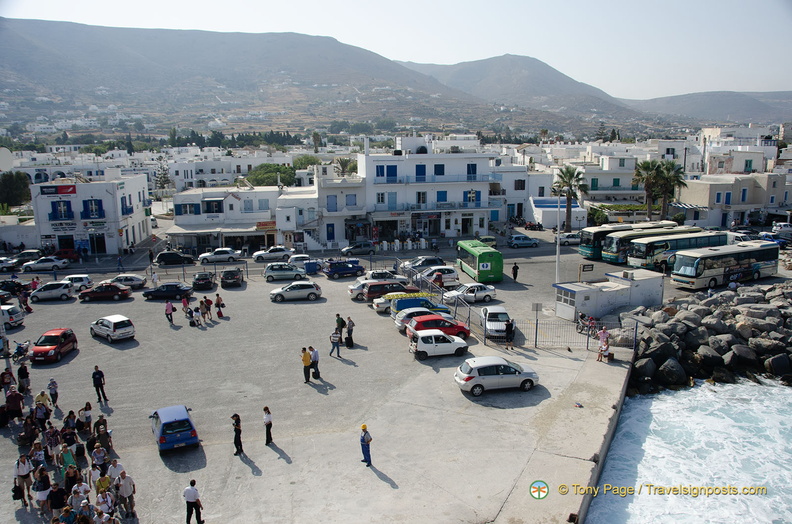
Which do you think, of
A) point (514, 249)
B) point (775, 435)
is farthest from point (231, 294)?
point (775, 435)

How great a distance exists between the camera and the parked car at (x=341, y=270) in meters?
38.7

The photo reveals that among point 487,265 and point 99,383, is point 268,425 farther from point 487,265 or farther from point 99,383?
point 487,265

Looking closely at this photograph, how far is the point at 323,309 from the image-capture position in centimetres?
3102

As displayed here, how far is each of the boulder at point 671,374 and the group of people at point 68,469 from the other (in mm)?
20442

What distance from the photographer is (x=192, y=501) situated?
13.1m

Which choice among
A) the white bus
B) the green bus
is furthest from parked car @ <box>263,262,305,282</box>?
the white bus

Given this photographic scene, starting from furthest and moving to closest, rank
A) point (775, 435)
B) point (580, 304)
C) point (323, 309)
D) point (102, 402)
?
point (323, 309) < point (580, 304) < point (775, 435) < point (102, 402)

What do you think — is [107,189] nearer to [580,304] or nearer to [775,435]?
[580,304]

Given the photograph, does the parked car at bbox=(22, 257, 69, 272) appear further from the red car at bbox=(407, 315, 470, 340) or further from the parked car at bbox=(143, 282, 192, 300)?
the red car at bbox=(407, 315, 470, 340)

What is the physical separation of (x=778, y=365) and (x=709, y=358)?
3.20 m

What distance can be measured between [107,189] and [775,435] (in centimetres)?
4689

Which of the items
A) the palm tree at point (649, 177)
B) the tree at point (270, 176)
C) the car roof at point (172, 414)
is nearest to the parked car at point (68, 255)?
the car roof at point (172, 414)

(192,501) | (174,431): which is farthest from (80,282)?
(192,501)

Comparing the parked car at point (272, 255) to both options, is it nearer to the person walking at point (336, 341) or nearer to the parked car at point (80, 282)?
the parked car at point (80, 282)
